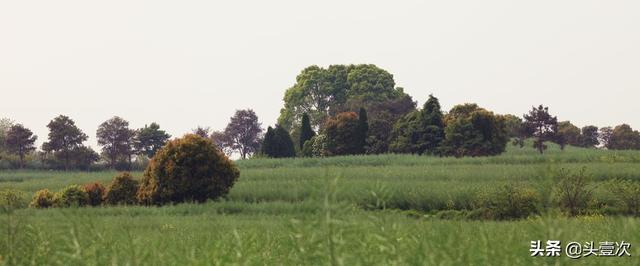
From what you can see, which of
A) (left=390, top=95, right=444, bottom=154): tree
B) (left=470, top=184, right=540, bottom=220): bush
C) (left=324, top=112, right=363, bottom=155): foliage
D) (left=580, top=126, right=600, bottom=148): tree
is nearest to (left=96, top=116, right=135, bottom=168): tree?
(left=324, top=112, right=363, bottom=155): foliage

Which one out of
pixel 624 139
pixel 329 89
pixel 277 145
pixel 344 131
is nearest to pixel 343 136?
pixel 344 131

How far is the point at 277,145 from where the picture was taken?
54.5 meters

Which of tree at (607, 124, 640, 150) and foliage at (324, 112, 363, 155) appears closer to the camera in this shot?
foliage at (324, 112, 363, 155)

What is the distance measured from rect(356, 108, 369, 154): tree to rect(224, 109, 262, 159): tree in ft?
122

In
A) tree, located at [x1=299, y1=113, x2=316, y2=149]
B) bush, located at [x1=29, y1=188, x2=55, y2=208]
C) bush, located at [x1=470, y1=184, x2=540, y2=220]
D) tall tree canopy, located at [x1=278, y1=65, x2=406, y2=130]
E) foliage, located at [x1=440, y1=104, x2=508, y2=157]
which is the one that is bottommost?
bush, located at [x1=470, y1=184, x2=540, y2=220]

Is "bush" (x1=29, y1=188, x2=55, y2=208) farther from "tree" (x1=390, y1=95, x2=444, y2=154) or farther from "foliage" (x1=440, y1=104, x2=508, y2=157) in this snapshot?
"foliage" (x1=440, y1=104, x2=508, y2=157)

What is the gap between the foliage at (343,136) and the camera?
51.9 meters

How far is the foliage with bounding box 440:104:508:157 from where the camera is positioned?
43312 mm

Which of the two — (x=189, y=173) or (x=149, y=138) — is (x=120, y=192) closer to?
(x=189, y=173)

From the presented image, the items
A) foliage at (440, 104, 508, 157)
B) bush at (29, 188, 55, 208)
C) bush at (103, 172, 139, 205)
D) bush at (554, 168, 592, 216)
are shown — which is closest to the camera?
bush at (554, 168, 592, 216)

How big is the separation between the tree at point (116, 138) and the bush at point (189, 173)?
48.5 m

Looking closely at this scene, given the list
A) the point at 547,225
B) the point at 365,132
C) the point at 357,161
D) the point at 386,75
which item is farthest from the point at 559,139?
the point at 547,225

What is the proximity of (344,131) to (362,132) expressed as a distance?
1549mm

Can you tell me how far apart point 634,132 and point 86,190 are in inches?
2695
